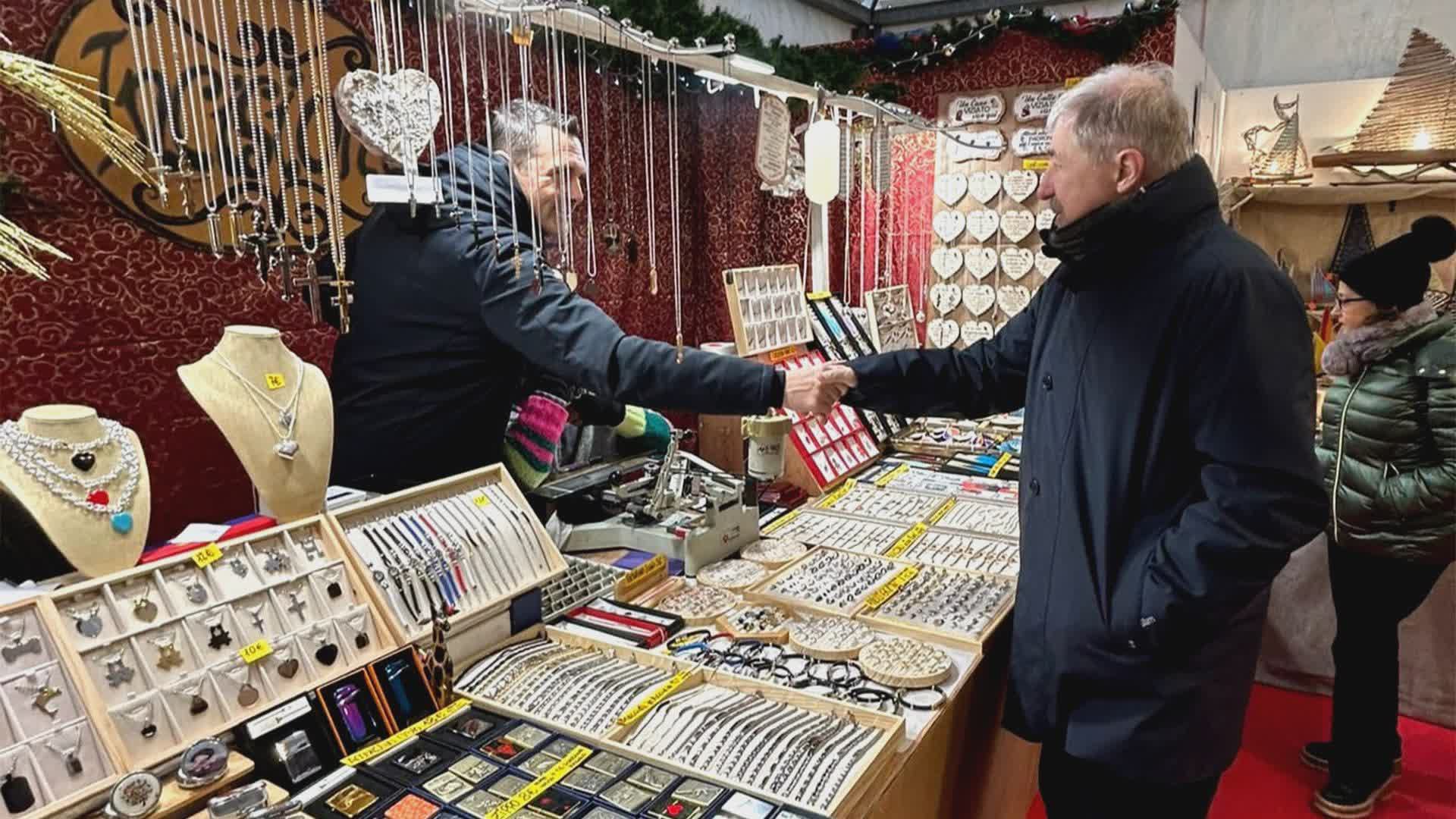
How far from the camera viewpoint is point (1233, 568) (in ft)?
4.55

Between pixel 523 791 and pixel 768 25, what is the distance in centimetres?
434

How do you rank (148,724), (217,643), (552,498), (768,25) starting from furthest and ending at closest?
(768,25), (552,498), (217,643), (148,724)

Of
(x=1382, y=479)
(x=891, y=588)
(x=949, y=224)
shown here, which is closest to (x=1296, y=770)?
(x=1382, y=479)

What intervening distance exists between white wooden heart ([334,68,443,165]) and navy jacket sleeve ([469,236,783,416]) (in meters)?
0.25

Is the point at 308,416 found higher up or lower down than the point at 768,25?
lower down

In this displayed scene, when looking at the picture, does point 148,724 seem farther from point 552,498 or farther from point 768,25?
point 768,25

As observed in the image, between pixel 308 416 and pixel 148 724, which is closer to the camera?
pixel 148 724

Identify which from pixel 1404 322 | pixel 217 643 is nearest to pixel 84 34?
pixel 217 643

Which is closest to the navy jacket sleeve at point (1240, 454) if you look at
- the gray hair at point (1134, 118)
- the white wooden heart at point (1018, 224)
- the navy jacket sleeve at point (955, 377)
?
the gray hair at point (1134, 118)

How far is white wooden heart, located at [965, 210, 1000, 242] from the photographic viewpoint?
4648mm

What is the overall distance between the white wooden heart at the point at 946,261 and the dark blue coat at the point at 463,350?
306 cm

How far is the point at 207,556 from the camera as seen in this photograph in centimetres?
138

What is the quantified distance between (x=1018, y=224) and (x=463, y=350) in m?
3.42

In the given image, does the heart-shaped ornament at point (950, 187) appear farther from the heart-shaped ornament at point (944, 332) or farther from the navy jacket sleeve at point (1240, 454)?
the navy jacket sleeve at point (1240, 454)
